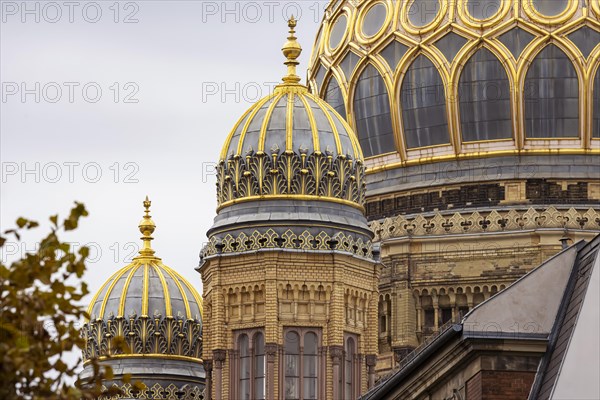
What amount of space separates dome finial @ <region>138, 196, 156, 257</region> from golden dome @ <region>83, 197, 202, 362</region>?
0.53m

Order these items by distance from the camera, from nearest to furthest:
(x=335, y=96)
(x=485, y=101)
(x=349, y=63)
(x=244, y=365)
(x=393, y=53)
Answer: (x=244, y=365) < (x=485, y=101) < (x=393, y=53) < (x=335, y=96) < (x=349, y=63)

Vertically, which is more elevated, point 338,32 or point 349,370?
point 338,32

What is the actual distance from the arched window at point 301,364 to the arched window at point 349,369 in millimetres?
638

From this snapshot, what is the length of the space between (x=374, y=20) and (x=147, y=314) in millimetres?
9598

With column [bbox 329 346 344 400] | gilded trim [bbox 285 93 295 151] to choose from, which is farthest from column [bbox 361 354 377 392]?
gilded trim [bbox 285 93 295 151]

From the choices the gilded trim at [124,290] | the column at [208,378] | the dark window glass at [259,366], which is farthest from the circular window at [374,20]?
the dark window glass at [259,366]

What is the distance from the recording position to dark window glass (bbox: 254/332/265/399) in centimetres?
4919

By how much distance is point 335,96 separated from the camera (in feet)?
201

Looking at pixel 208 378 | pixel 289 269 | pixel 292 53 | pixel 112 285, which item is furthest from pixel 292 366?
pixel 112 285

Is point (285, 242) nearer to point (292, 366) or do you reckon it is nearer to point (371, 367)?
point (292, 366)

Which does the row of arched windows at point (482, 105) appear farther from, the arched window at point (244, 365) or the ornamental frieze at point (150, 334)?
the arched window at point (244, 365)

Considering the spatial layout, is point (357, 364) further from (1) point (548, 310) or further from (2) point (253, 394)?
(1) point (548, 310)

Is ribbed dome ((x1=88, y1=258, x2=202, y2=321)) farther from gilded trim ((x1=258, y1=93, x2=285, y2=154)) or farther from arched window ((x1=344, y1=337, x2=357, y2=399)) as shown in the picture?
arched window ((x1=344, y1=337, x2=357, y2=399))

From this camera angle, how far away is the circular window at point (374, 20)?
61.4 m
